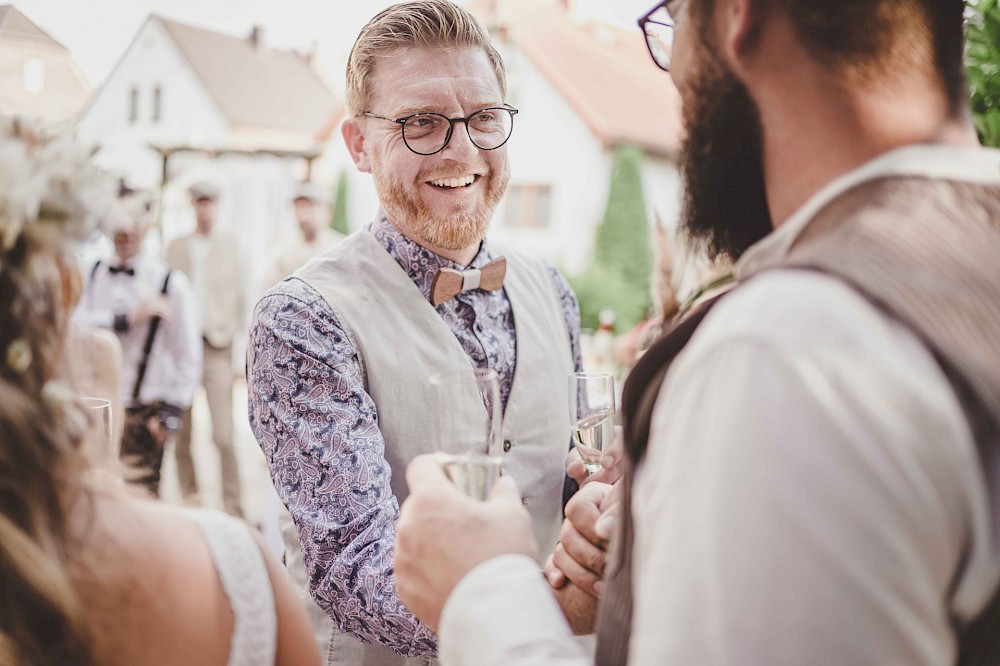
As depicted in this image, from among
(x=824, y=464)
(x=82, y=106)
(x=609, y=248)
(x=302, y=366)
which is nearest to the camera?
(x=824, y=464)

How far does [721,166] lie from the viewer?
3.27ft

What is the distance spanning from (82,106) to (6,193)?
0.59 m

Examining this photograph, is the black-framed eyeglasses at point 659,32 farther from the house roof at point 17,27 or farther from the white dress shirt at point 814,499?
the house roof at point 17,27

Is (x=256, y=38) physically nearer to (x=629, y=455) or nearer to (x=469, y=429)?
(x=469, y=429)

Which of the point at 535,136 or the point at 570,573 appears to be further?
the point at 535,136

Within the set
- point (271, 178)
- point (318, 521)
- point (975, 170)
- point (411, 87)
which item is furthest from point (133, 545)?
point (271, 178)

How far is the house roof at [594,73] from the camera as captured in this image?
1933cm

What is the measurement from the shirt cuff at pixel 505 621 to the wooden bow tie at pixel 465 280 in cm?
119

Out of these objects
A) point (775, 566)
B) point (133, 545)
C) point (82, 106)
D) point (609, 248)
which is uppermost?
point (82, 106)

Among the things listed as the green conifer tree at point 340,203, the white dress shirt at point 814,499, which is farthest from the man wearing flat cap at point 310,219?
the green conifer tree at point 340,203

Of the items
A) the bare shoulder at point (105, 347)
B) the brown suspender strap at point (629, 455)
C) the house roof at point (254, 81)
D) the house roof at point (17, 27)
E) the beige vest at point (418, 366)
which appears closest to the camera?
the brown suspender strap at point (629, 455)

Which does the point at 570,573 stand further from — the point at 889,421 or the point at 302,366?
the point at 889,421

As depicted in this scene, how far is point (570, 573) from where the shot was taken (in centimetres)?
145

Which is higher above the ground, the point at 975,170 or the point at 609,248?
the point at 975,170
